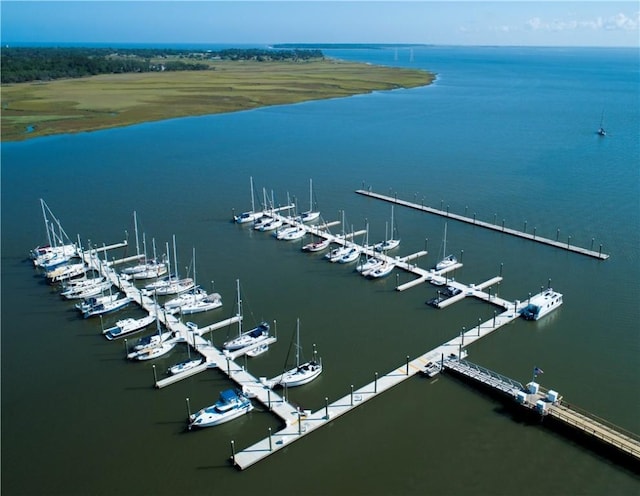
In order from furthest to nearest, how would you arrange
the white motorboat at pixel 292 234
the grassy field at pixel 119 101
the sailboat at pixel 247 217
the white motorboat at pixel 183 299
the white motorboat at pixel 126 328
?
the grassy field at pixel 119 101, the sailboat at pixel 247 217, the white motorboat at pixel 292 234, the white motorboat at pixel 183 299, the white motorboat at pixel 126 328

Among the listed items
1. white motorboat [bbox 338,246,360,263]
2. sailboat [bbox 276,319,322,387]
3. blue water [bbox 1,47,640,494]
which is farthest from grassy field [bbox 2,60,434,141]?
sailboat [bbox 276,319,322,387]

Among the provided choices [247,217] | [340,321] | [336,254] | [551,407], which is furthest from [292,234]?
[551,407]

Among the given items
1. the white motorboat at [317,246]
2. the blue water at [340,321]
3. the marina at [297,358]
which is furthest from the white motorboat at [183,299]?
the white motorboat at [317,246]

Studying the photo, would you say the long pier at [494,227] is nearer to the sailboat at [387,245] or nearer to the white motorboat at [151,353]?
the sailboat at [387,245]

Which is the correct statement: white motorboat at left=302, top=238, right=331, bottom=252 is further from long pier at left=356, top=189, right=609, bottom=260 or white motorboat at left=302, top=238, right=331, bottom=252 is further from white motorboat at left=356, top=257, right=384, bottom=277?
long pier at left=356, top=189, right=609, bottom=260

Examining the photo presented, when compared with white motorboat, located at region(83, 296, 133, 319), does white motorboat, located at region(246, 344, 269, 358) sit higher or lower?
lower

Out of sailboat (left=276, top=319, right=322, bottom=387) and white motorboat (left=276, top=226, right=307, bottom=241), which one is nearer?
sailboat (left=276, top=319, right=322, bottom=387)
